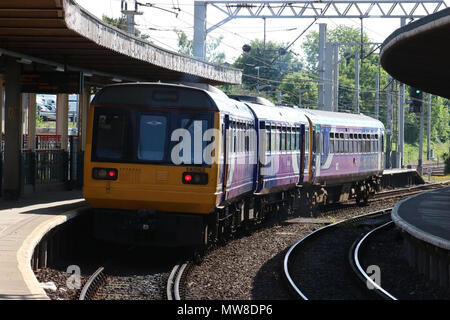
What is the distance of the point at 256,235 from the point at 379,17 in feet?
52.8

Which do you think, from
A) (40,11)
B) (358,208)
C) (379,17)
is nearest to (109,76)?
(40,11)

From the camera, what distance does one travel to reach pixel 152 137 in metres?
13.7

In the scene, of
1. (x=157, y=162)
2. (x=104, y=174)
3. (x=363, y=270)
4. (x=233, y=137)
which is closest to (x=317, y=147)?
(x=233, y=137)

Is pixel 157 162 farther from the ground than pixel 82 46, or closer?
closer

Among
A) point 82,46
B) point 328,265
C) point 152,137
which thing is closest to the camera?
point 152,137

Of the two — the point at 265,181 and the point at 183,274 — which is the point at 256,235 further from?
the point at 183,274

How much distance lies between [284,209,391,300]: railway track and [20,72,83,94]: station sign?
216 inches

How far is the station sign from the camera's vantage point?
1748 cm

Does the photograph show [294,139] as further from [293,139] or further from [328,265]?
[328,265]

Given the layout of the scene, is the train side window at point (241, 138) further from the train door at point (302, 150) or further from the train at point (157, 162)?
the train door at point (302, 150)

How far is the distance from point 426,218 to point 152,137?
6465mm

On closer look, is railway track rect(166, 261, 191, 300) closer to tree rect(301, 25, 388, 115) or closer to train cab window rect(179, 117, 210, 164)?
train cab window rect(179, 117, 210, 164)

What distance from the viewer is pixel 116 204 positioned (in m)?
13.8

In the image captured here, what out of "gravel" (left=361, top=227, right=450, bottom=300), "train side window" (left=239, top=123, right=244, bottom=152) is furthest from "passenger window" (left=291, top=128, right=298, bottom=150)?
"train side window" (left=239, top=123, right=244, bottom=152)
